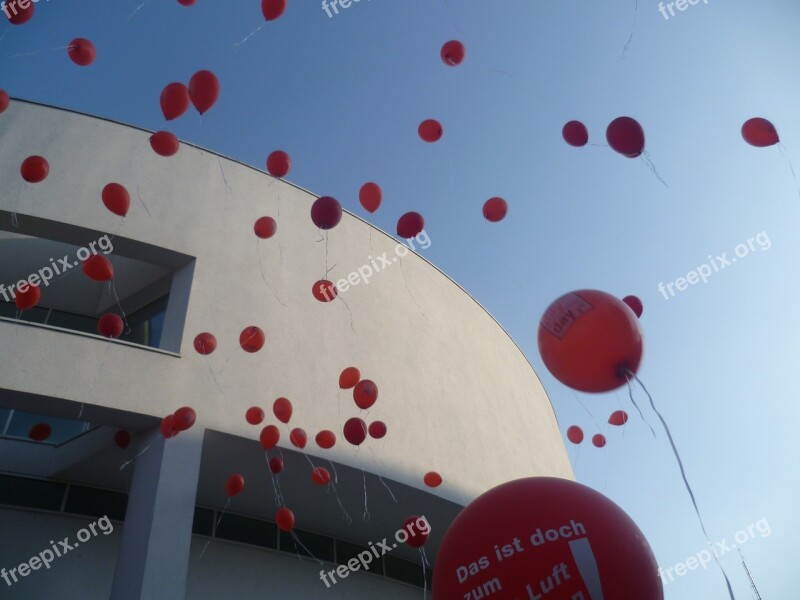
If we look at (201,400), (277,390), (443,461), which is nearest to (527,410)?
(443,461)

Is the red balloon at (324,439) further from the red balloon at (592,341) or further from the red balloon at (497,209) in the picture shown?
the red balloon at (592,341)

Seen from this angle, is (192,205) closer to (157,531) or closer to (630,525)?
(157,531)

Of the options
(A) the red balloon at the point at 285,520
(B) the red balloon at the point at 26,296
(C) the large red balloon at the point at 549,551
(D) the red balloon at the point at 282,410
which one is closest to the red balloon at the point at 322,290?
(D) the red balloon at the point at 282,410

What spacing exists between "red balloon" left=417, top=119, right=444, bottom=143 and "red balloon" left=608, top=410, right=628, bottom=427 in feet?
11.6

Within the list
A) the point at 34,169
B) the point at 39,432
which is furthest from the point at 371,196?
the point at 39,432

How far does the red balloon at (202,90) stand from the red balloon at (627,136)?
335 cm

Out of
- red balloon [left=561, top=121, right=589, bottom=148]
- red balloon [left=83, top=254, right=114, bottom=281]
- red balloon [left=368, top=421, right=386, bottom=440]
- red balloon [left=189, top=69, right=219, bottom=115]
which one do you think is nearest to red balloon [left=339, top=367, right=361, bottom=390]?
red balloon [left=368, top=421, right=386, bottom=440]

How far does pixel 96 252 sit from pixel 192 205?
1410mm

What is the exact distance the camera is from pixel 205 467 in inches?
321

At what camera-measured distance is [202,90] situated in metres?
5.75

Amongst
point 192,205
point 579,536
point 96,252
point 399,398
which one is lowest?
point 579,536

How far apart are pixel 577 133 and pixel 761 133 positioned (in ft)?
4.50

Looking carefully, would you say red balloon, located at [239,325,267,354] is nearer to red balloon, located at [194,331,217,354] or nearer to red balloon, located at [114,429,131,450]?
red balloon, located at [194,331,217,354]

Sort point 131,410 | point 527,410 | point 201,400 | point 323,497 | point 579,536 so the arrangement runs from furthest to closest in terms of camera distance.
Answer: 1. point 527,410
2. point 323,497
3. point 201,400
4. point 131,410
5. point 579,536
